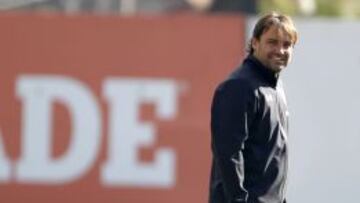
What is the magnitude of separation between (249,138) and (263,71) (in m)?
0.32

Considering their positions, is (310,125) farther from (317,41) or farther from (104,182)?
(104,182)

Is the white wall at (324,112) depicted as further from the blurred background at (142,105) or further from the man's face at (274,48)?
the man's face at (274,48)

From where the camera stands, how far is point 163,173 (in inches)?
Result: 414

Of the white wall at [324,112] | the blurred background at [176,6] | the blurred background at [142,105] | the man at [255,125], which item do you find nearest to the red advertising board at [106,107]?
the blurred background at [142,105]

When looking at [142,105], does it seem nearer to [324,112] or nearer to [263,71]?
[324,112]

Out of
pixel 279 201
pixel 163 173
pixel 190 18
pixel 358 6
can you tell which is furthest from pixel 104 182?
pixel 358 6

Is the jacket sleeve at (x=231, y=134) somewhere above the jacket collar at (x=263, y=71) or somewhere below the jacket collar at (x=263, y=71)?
below

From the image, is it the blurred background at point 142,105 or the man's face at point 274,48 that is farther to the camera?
the blurred background at point 142,105

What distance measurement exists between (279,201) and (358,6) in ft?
65.1

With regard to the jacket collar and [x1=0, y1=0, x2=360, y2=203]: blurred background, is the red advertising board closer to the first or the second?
[x1=0, y1=0, x2=360, y2=203]: blurred background

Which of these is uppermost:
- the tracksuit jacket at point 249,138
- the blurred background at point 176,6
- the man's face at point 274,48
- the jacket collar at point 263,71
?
the man's face at point 274,48

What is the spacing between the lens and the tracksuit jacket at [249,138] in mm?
5887

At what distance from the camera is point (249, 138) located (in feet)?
19.6

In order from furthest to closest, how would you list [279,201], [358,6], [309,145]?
[358,6], [309,145], [279,201]
